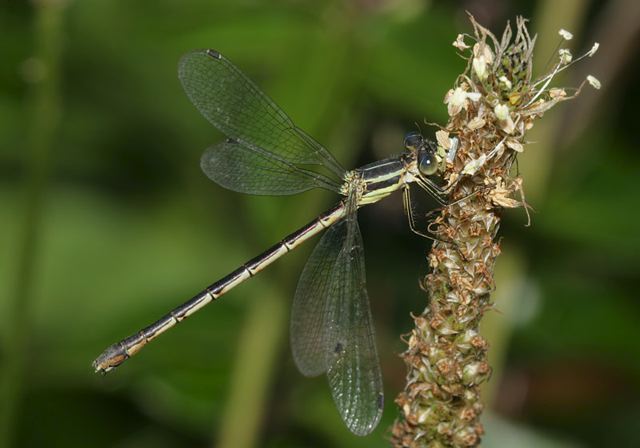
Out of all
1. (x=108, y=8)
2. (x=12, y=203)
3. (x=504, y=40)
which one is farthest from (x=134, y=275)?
(x=504, y=40)

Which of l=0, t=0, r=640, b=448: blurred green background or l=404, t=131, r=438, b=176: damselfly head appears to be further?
l=0, t=0, r=640, b=448: blurred green background

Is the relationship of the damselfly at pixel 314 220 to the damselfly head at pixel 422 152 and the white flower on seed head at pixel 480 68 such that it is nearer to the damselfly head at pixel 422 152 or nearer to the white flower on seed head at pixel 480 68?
the damselfly head at pixel 422 152

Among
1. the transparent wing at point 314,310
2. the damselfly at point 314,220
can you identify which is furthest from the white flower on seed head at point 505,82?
the transparent wing at point 314,310

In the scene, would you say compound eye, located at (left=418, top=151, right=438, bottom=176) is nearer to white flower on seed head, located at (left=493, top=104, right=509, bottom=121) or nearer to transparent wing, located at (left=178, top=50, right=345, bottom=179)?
transparent wing, located at (left=178, top=50, right=345, bottom=179)

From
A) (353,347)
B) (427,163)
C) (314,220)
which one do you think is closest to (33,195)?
(314,220)

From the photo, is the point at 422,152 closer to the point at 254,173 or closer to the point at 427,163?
the point at 427,163

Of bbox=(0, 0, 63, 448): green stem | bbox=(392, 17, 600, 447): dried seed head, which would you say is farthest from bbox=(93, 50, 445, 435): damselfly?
bbox=(392, 17, 600, 447): dried seed head

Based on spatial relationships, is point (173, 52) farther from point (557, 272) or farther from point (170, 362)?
point (557, 272)

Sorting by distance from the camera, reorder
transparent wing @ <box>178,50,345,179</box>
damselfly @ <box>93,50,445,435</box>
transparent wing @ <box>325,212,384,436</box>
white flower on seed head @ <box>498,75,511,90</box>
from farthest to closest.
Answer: transparent wing @ <box>178,50,345,179</box> < damselfly @ <box>93,50,445,435</box> < transparent wing @ <box>325,212,384,436</box> < white flower on seed head @ <box>498,75,511,90</box>
